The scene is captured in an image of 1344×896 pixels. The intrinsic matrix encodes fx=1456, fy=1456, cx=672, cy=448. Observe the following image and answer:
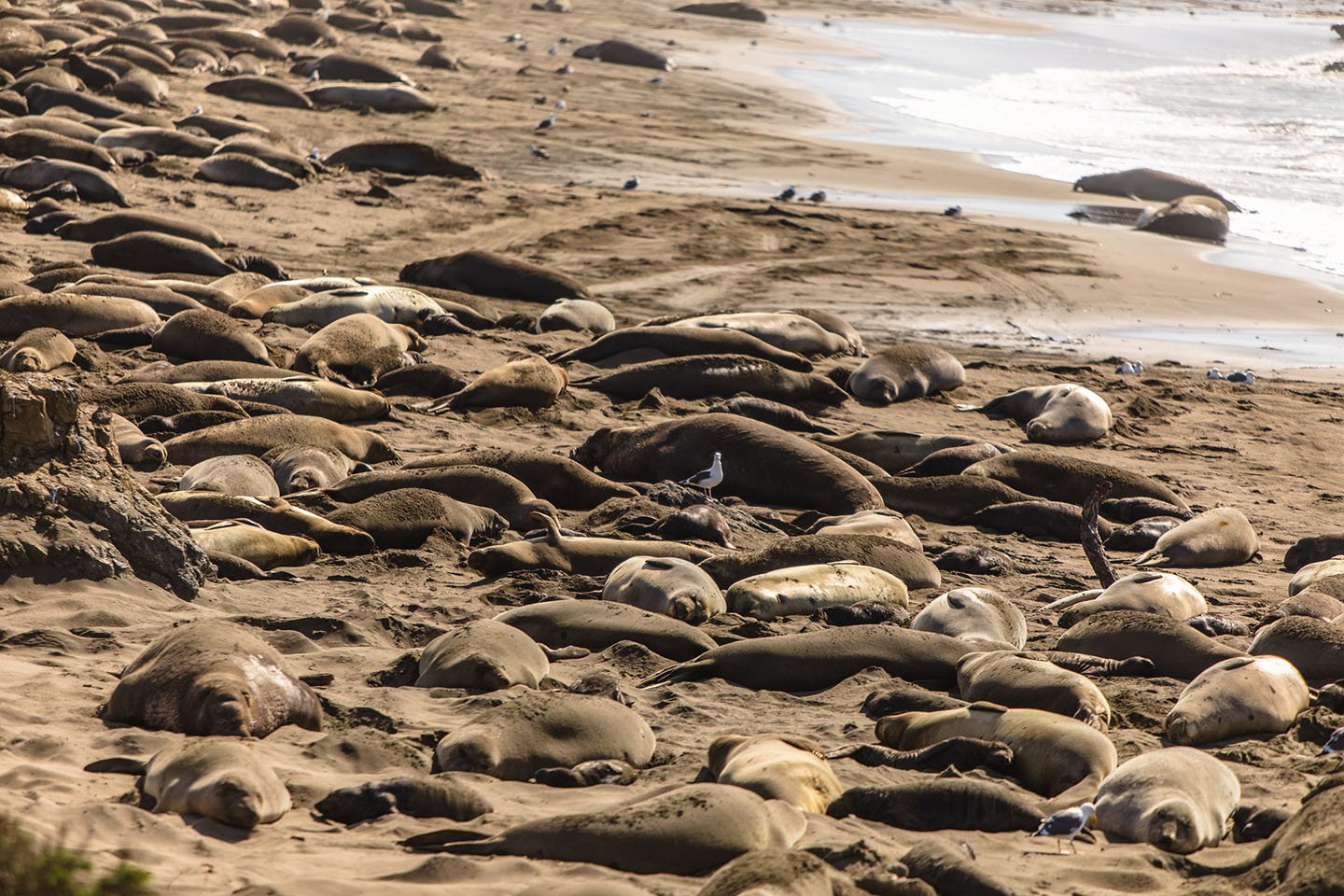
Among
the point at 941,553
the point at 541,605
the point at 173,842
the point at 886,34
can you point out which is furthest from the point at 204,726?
the point at 886,34

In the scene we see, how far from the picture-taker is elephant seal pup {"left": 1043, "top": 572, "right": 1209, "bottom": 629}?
575 cm

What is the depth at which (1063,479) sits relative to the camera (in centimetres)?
805

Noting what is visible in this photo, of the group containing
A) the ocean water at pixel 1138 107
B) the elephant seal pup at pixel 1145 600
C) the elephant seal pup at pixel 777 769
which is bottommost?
the elephant seal pup at pixel 1145 600

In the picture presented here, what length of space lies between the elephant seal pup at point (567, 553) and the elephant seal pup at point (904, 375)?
3878 millimetres

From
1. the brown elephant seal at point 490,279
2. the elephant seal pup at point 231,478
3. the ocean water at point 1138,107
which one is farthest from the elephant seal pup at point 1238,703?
the ocean water at point 1138,107

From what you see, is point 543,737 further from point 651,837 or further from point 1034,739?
point 1034,739

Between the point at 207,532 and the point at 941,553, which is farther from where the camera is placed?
the point at 941,553

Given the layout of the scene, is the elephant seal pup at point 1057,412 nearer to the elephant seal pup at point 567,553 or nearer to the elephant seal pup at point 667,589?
the elephant seal pup at point 567,553

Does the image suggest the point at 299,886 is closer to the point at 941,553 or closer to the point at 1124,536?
the point at 941,553

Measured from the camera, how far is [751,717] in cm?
457

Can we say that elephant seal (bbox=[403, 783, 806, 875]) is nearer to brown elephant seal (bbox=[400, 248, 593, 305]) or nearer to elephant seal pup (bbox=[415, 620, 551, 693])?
elephant seal pup (bbox=[415, 620, 551, 693])

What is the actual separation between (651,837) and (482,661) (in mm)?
1436

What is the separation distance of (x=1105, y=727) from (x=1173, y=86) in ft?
88.8

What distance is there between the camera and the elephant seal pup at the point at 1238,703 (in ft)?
14.8
